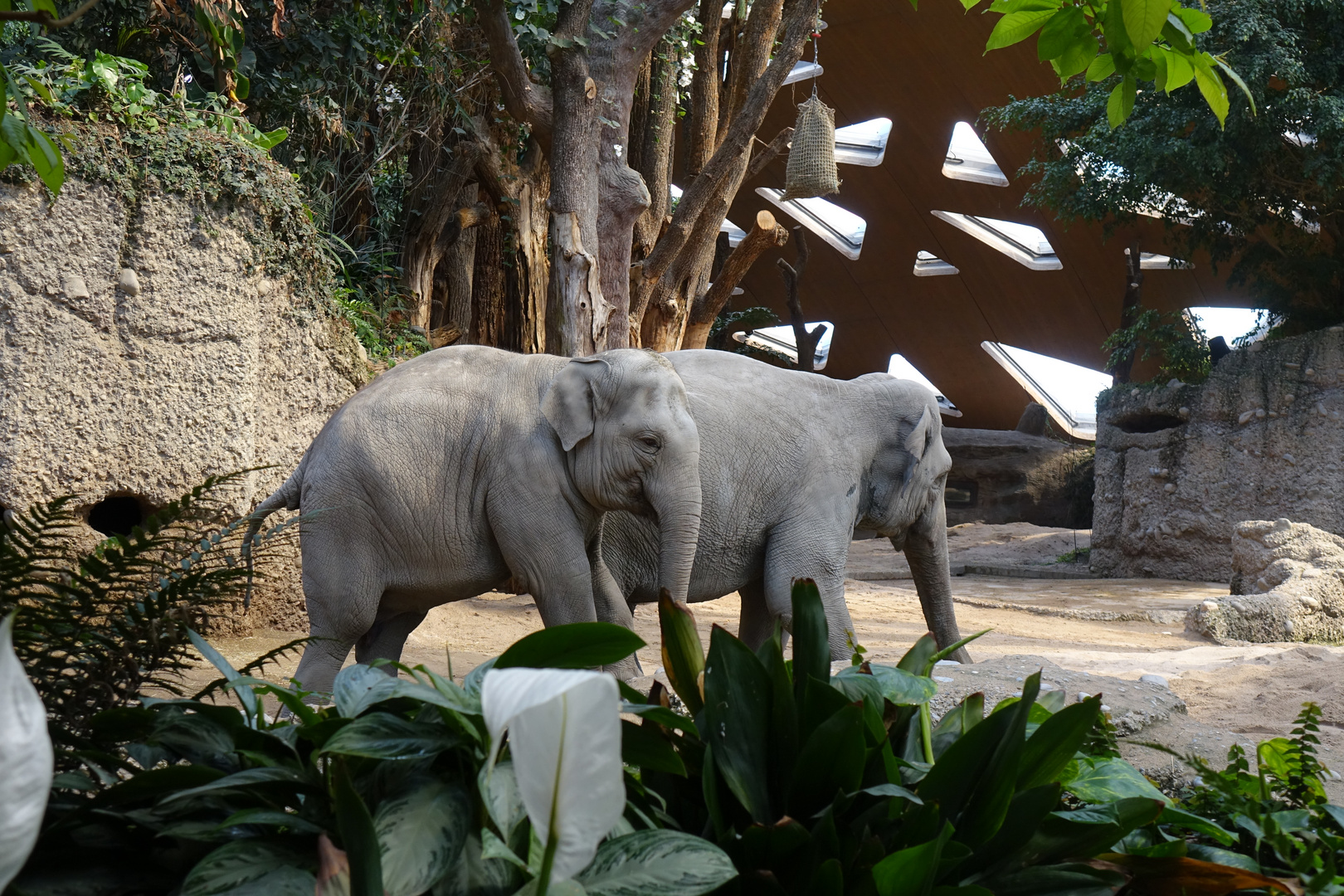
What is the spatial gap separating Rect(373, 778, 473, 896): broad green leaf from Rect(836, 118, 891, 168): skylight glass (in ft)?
77.9

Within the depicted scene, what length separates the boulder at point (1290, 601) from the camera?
7.69 meters

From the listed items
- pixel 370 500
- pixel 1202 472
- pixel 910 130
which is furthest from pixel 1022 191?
pixel 370 500

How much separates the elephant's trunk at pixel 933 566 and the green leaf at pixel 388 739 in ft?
15.7

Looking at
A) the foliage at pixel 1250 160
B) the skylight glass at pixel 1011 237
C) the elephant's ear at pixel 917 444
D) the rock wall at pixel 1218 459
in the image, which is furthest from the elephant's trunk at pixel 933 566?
the skylight glass at pixel 1011 237

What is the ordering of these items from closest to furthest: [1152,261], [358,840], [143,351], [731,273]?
[358,840] → [143,351] → [731,273] → [1152,261]

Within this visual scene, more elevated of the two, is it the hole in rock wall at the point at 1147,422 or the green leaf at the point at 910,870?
the hole in rock wall at the point at 1147,422

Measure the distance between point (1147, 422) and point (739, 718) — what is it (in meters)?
14.0

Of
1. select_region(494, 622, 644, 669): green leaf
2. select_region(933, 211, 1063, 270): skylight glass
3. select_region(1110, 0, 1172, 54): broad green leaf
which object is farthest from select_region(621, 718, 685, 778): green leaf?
select_region(933, 211, 1063, 270): skylight glass

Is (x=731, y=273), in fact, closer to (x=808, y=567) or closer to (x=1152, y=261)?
(x=808, y=567)

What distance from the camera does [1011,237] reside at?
25.3 m

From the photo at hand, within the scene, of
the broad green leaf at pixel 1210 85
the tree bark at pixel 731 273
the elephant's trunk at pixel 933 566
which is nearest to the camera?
the broad green leaf at pixel 1210 85

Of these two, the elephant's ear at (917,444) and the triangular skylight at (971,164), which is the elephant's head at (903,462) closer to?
the elephant's ear at (917,444)

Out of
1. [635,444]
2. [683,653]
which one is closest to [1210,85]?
[683,653]

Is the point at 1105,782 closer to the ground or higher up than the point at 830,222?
closer to the ground
